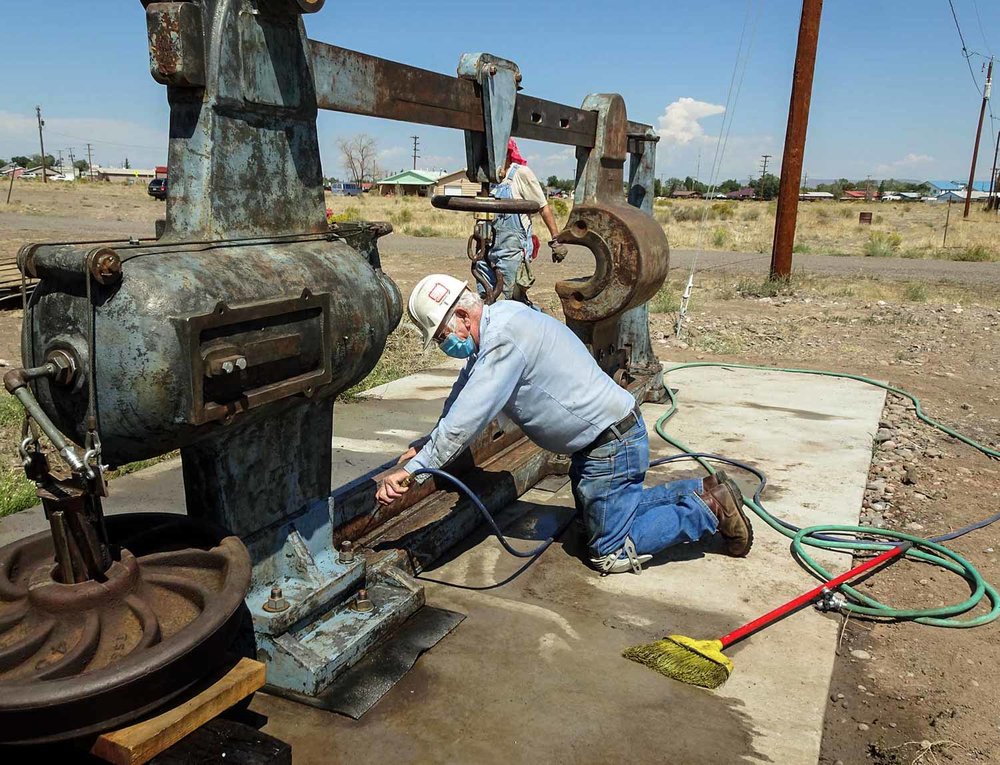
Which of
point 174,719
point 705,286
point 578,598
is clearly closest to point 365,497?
point 578,598

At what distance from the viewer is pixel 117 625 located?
6.73 feet

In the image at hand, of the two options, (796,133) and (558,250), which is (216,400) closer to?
(558,250)

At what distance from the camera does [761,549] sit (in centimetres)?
387

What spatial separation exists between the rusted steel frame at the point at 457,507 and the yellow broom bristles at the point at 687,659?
98cm

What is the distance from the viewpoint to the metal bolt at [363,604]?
9.61ft

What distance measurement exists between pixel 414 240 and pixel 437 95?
21172mm

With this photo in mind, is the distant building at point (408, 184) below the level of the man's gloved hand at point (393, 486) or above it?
above

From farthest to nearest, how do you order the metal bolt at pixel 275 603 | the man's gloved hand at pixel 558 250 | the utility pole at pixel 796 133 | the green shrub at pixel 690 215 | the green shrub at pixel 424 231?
the green shrub at pixel 690 215, the green shrub at pixel 424 231, the utility pole at pixel 796 133, the man's gloved hand at pixel 558 250, the metal bolt at pixel 275 603

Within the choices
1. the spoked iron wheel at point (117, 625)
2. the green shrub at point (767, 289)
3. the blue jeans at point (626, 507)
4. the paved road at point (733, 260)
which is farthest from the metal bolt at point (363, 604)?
the paved road at point (733, 260)

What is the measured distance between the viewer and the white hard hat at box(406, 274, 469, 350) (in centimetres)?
306

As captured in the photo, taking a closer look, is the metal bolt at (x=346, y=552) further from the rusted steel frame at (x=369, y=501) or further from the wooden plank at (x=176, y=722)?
the wooden plank at (x=176, y=722)

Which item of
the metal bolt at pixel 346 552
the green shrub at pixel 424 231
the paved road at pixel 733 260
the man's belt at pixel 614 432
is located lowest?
the metal bolt at pixel 346 552

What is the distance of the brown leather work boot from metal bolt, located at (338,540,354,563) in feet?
4.96

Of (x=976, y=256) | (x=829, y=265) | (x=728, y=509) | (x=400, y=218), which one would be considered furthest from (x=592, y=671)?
(x=400, y=218)
